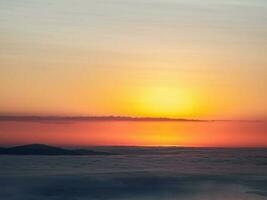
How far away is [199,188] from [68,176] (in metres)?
5.80

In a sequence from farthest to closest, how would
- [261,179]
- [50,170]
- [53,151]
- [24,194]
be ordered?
[53,151] < [50,170] < [261,179] < [24,194]

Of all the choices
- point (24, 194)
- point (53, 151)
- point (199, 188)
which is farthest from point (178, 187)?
point (53, 151)

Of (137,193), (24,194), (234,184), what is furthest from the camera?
(234,184)

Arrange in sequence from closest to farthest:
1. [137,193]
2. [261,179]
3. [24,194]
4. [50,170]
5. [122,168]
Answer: [24,194]
[137,193]
[261,179]
[50,170]
[122,168]

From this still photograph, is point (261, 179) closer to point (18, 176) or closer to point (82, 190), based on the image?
point (82, 190)

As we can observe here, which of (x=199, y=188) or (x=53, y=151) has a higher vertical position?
(x=53, y=151)

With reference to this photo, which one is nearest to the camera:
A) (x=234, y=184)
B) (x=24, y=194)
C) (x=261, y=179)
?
(x=24, y=194)

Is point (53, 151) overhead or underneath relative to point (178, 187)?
overhead

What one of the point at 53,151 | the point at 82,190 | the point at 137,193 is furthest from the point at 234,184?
the point at 53,151

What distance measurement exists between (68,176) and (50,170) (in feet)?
10.2

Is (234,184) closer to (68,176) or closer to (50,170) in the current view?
(68,176)

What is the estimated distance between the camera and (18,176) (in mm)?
27266

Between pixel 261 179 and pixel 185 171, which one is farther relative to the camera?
pixel 185 171

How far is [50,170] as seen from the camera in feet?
101
